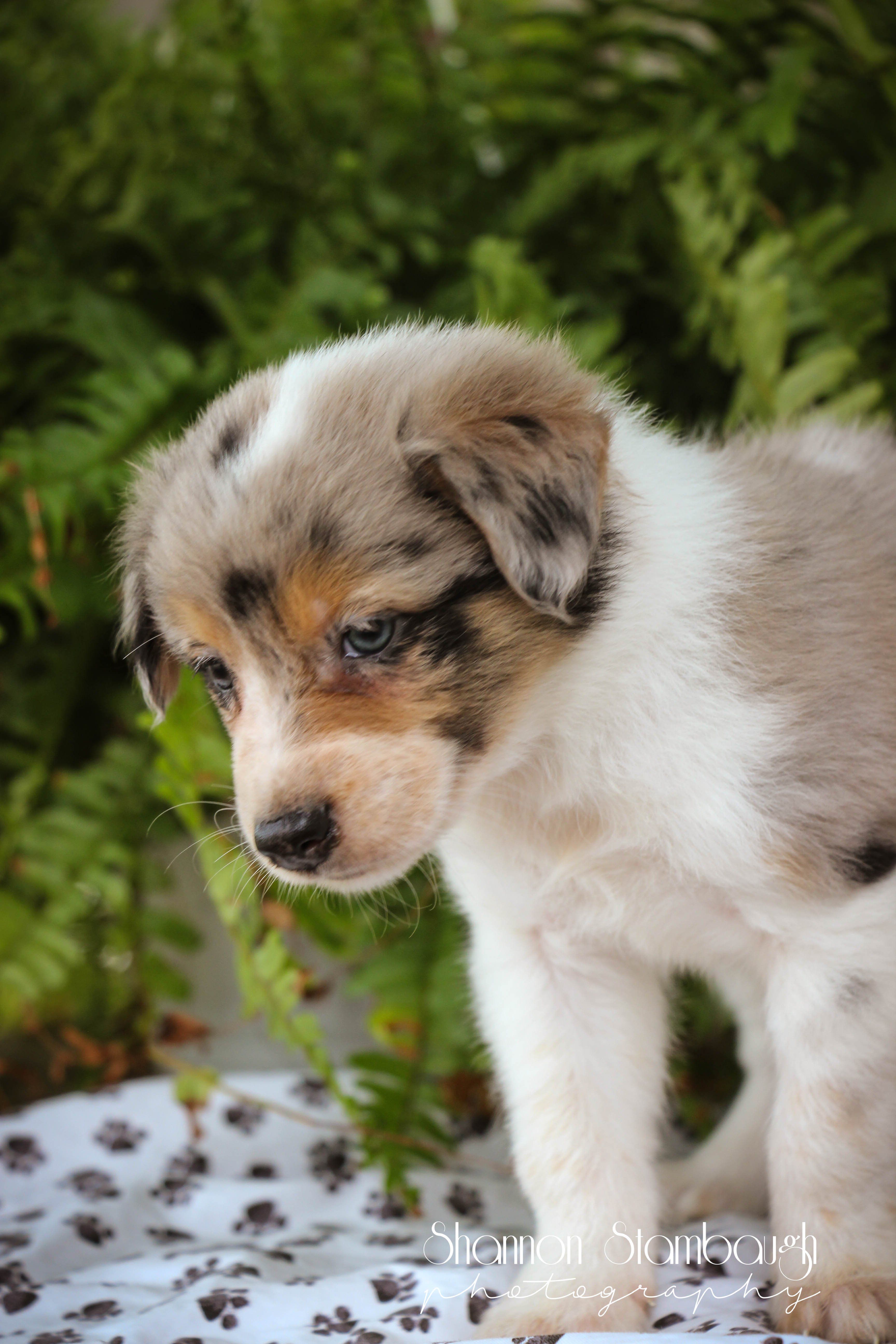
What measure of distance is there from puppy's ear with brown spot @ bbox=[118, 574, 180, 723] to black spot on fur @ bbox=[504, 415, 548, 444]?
772mm

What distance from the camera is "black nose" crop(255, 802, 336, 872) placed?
1.67 meters

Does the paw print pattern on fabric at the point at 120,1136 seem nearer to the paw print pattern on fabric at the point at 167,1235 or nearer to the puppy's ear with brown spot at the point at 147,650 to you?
the paw print pattern on fabric at the point at 167,1235

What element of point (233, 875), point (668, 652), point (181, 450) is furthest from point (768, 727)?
point (233, 875)

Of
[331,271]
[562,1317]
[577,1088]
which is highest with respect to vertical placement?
[331,271]

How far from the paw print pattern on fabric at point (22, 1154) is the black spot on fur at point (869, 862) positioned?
2086mm

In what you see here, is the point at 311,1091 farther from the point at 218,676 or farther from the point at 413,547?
the point at 413,547

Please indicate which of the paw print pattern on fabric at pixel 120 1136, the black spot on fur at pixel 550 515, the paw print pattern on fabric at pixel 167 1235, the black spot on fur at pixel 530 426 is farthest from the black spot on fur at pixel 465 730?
the paw print pattern on fabric at pixel 120 1136

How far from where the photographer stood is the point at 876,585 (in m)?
2.03

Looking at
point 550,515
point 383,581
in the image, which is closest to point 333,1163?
point 383,581

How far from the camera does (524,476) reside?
5.59 feet

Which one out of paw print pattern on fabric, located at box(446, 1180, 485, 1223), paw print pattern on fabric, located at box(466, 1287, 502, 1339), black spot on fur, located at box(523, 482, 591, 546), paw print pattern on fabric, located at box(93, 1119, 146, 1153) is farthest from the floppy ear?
paw print pattern on fabric, located at box(93, 1119, 146, 1153)

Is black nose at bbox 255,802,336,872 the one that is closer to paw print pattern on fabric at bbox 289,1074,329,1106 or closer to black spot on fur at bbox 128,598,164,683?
black spot on fur at bbox 128,598,164,683

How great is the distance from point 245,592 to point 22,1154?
71.9 inches

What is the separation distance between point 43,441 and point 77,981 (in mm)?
1600
